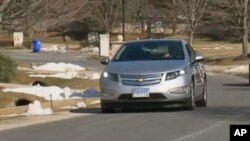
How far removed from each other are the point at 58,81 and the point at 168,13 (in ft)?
141

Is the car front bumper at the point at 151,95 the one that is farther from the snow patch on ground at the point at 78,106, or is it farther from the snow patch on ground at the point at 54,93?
the snow patch on ground at the point at 54,93

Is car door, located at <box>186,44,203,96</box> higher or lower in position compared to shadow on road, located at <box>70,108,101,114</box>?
higher

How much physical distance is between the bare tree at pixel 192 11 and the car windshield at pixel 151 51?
133 ft

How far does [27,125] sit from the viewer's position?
15.4 metres

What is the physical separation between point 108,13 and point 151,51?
7066 centimetres

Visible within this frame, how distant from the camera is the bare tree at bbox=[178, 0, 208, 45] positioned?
58.8 metres

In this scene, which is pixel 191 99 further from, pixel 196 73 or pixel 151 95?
pixel 196 73

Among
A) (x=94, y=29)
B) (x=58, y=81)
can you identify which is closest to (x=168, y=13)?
(x=94, y=29)

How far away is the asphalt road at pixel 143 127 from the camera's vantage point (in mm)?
12570

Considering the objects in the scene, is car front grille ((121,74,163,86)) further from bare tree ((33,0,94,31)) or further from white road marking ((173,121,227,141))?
bare tree ((33,0,94,31))

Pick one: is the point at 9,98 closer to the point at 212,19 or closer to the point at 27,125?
the point at 27,125

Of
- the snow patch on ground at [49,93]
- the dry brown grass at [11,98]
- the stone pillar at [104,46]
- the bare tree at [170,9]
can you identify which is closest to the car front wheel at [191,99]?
the snow patch on ground at [49,93]

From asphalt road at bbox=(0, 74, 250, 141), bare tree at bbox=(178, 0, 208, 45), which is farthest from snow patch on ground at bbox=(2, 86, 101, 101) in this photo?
bare tree at bbox=(178, 0, 208, 45)

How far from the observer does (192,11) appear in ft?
193
